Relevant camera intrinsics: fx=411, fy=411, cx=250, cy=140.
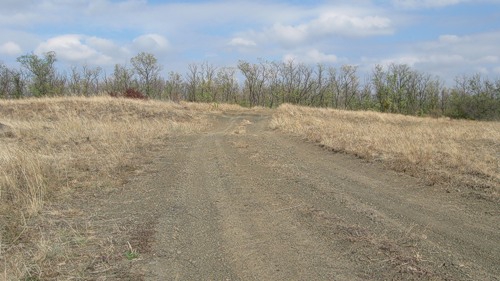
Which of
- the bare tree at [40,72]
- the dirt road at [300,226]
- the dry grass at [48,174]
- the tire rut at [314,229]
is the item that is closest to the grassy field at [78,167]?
the dry grass at [48,174]

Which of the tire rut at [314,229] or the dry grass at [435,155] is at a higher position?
the dry grass at [435,155]

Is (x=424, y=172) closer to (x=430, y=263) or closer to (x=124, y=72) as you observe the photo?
(x=430, y=263)

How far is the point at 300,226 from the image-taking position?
566 cm

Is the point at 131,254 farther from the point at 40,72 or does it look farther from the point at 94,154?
the point at 40,72

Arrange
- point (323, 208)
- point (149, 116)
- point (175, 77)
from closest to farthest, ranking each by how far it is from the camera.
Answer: point (323, 208) → point (149, 116) → point (175, 77)

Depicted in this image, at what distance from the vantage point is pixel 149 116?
28.2 metres

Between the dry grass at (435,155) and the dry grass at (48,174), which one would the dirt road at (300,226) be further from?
the dry grass at (48,174)

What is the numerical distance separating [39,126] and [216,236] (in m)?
15.1

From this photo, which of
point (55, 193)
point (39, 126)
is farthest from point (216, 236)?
point (39, 126)

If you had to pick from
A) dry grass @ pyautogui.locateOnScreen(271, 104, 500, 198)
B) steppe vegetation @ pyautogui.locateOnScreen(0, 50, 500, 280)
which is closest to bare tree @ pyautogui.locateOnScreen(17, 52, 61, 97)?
steppe vegetation @ pyautogui.locateOnScreen(0, 50, 500, 280)

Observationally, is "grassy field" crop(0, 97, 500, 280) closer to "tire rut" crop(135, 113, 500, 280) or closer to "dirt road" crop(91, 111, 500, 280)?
"dirt road" crop(91, 111, 500, 280)

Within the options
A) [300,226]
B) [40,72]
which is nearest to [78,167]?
[300,226]

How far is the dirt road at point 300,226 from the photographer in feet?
14.0

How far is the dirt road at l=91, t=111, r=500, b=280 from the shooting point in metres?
4.28
